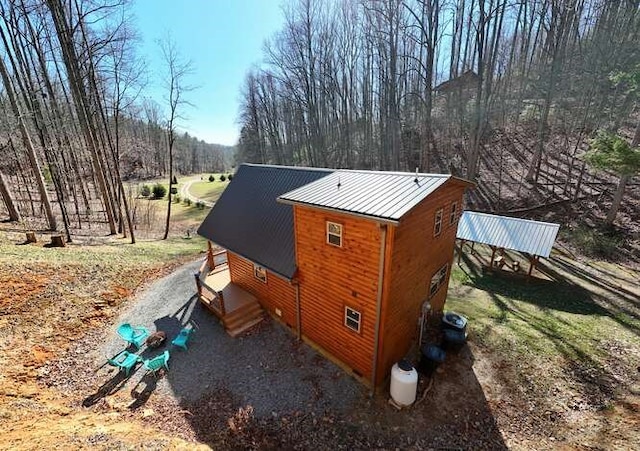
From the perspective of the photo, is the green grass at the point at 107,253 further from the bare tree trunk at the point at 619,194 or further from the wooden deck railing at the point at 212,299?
the bare tree trunk at the point at 619,194

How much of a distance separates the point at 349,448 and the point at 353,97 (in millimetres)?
28594

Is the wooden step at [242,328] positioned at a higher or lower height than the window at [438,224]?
lower

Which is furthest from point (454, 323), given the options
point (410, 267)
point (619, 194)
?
point (619, 194)

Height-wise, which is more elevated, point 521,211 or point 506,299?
point 521,211

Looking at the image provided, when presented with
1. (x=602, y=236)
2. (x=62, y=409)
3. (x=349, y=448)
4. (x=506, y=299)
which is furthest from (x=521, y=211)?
(x=62, y=409)

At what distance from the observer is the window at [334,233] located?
22.9ft

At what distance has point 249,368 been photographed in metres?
8.13

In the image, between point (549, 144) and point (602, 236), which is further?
point (549, 144)

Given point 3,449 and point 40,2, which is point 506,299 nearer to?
point 3,449

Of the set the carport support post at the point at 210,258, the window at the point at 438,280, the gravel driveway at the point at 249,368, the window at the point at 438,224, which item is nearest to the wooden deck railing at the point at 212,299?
the gravel driveway at the point at 249,368

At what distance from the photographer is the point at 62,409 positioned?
6352mm

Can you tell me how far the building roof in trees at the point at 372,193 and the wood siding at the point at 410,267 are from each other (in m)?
0.34

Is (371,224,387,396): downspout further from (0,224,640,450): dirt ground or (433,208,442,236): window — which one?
(433,208,442,236): window

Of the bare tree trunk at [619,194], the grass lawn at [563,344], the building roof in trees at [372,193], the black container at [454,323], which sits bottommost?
the grass lawn at [563,344]
